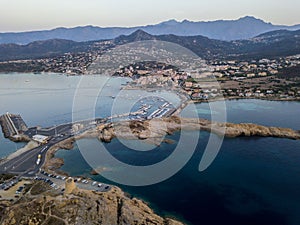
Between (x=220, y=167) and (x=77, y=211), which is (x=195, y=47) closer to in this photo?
(x=220, y=167)

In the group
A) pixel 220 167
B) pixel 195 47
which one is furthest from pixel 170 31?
pixel 220 167

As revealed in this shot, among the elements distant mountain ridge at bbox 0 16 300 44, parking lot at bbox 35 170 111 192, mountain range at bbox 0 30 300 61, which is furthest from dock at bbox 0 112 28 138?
distant mountain ridge at bbox 0 16 300 44

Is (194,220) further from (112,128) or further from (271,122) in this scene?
(271,122)

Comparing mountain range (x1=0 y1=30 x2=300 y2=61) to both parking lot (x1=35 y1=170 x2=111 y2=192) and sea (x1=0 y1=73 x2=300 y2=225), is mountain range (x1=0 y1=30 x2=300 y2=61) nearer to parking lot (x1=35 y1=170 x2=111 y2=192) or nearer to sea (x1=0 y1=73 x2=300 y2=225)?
sea (x1=0 y1=73 x2=300 y2=225)

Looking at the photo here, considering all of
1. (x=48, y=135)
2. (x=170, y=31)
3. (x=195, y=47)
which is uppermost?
(x=48, y=135)

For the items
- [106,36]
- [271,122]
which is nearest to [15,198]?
[271,122]

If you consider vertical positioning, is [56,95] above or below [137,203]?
below
